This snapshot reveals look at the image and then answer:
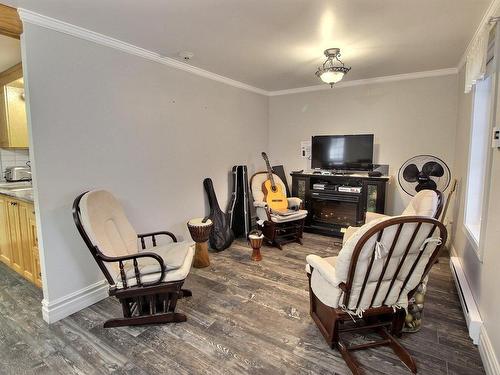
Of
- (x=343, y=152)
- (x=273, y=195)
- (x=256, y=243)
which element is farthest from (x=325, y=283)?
(x=343, y=152)

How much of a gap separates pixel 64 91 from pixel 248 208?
8.76 feet

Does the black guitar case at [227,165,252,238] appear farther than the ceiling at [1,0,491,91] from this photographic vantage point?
Yes

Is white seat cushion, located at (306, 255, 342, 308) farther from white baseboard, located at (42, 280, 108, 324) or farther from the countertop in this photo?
the countertop

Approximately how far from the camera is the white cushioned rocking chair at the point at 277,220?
382cm

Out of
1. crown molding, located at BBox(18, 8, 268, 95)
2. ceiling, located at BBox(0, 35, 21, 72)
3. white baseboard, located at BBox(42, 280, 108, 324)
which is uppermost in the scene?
crown molding, located at BBox(18, 8, 268, 95)

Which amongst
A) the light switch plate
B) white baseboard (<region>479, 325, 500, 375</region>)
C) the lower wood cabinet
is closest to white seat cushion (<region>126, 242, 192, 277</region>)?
the lower wood cabinet

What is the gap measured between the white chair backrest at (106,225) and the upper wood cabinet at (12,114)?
1783 mm

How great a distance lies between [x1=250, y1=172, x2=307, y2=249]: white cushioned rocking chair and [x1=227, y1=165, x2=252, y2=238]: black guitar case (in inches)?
6.2

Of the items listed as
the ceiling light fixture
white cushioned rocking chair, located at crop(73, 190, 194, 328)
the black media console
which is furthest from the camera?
the black media console

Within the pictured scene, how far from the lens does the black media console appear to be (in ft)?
12.9

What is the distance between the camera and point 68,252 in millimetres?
2332

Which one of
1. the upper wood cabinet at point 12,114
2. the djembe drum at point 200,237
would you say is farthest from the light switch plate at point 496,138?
the upper wood cabinet at point 12,114

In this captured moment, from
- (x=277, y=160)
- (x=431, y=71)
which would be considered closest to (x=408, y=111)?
(x=431, y=71)

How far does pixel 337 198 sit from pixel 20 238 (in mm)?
3909
